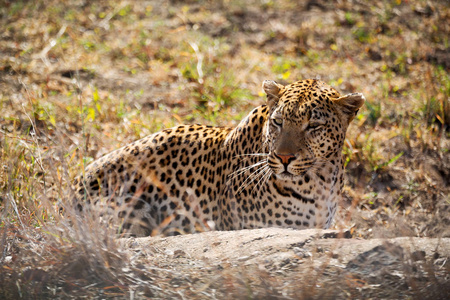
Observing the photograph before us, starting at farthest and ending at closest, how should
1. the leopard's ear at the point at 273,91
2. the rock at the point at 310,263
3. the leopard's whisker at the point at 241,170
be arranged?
the leopard's ear at the point at 273,91, the leopard's whisker at the point at 241,170, the rock at the point at 310,263

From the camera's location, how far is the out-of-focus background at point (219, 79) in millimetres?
6422

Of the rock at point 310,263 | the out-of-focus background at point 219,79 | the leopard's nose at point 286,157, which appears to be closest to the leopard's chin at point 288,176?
the leopard's nose at point 286,157

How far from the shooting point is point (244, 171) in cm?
539

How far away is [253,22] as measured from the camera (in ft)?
38.7

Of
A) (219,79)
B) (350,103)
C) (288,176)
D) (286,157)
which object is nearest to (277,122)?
(286,157)

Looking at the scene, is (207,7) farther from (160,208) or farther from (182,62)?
(160,208)

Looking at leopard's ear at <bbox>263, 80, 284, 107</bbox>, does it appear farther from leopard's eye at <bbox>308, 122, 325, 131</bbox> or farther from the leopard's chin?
the leopard's chin

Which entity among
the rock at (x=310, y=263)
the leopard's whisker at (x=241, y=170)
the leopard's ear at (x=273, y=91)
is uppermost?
the leopard's ear at (x=273, y=91)

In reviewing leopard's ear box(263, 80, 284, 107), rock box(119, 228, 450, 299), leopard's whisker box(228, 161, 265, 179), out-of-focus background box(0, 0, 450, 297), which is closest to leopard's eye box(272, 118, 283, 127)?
leopard's ear box(263, 80, 284, 107)

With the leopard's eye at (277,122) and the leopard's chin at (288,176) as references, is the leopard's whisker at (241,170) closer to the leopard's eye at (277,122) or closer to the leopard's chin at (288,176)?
the leopard's chin at (288,176)

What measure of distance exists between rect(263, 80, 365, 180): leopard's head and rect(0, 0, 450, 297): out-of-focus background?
3.12ft

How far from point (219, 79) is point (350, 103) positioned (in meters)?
4.27

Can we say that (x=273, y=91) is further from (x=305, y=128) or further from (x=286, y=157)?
(x=286, y=157)

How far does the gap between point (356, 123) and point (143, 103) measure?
11.1ft
